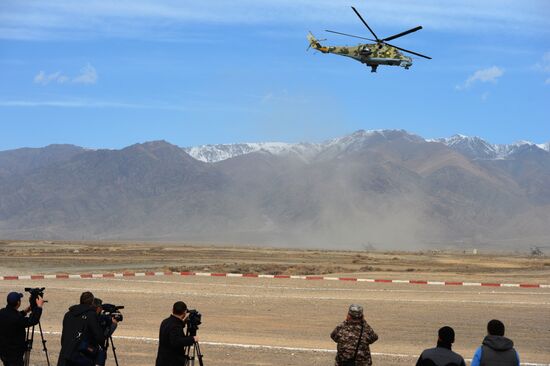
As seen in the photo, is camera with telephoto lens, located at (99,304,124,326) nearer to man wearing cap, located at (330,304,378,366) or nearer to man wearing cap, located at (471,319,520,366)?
man wearing cap, located at (330,304,378,366)

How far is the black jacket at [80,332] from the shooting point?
1027cm

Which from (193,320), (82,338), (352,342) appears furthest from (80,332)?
(352,342)

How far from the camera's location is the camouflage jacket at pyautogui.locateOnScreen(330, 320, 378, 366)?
9.92 m

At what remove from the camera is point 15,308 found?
1097cm

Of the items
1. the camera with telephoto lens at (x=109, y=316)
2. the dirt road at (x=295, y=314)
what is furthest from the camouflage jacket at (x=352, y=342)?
the dirt road at (x=295, y=314)

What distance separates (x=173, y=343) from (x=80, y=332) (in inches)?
45.3

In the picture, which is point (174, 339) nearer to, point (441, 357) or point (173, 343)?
point (173, 343)

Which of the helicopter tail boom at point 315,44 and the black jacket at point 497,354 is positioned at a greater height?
the helicopter tail boom at point 315,44

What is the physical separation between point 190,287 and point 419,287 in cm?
862

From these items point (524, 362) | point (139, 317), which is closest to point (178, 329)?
point (524, 362)

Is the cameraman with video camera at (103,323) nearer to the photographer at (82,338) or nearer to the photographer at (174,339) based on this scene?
the photographer at (82,338)

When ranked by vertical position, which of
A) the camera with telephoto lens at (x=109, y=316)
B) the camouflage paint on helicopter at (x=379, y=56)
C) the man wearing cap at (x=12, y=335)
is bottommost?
the man wearing cap at (x=12, y=335)

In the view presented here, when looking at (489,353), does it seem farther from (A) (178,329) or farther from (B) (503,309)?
(B) (503,309)

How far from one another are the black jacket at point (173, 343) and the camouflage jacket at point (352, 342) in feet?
5.34
